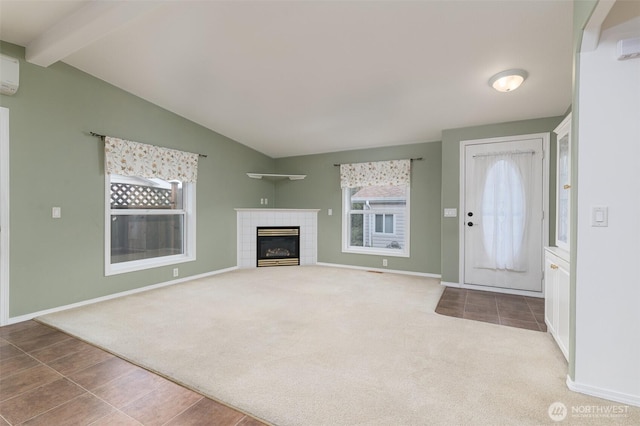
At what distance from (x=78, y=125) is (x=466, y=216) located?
16.9 feet

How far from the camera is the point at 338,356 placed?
7.33 ft

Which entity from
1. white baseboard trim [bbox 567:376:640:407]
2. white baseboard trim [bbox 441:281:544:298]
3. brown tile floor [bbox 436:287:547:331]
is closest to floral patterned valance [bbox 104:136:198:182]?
brown tile floor [bbox 436:287:547:331]

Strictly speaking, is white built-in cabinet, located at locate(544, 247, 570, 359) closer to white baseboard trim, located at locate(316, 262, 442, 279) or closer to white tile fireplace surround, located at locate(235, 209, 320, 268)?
white baseboard trim, located at locate(316, 262, 442, 279)

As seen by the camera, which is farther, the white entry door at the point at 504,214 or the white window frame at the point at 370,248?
the white window frame at the point at 370,248

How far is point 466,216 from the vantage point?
4.30 m

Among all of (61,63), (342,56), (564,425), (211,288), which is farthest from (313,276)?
(61,63)

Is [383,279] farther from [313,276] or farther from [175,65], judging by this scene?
[175,65]

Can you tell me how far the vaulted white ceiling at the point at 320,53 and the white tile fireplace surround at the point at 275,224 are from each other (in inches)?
82.7

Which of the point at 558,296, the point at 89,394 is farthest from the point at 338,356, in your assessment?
the point at 558,296

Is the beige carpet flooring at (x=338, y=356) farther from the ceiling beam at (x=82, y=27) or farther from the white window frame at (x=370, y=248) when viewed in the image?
the ceiling beam at (x=82, y=27)

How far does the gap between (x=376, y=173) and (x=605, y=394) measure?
4082mm

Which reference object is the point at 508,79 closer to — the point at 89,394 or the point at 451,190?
the point at 451,190

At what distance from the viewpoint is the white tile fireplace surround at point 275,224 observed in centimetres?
562

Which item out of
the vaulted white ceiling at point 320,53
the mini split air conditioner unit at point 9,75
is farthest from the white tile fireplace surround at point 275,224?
the mini split air conditioner unit at point 9,75
